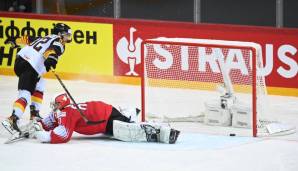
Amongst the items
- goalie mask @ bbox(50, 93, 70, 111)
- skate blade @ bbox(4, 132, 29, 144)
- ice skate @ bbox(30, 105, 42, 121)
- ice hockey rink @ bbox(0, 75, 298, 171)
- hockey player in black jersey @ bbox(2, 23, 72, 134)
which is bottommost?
ice hockey rink @ bbox(0, 75, 298, 171)

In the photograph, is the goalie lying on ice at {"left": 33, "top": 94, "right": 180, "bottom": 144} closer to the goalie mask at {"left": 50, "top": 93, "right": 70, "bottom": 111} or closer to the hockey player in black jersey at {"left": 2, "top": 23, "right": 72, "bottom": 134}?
the goalie mask at {"left": 50, "top": 93, "right": 70, "bottom": 111}

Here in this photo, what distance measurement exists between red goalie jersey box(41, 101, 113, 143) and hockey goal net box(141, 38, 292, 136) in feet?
3.71

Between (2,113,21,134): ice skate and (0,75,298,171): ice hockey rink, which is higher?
(2,113,21,134): ice skate

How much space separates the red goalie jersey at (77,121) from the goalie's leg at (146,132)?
0.61 feet

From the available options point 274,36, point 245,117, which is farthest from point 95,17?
point 245,117

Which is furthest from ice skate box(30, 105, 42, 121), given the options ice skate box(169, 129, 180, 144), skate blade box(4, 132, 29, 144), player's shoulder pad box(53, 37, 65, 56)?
ice skate box(169, 129, 180, 144)

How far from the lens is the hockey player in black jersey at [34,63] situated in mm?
14359

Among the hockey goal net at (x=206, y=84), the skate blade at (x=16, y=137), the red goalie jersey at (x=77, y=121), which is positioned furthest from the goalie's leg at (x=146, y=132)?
the skate blade at (x=16, y=137)

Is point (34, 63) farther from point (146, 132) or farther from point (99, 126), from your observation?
point (146, 132)

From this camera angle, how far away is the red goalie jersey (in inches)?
541

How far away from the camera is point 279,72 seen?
17.1 metres

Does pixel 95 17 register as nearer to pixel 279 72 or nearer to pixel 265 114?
pixel 279 72

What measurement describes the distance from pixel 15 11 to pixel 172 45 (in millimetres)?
4888

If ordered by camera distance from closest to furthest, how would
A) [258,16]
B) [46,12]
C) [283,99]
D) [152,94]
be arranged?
1. [152,94]
2. [283,99]
3. [258,16]
4. [46,12]
